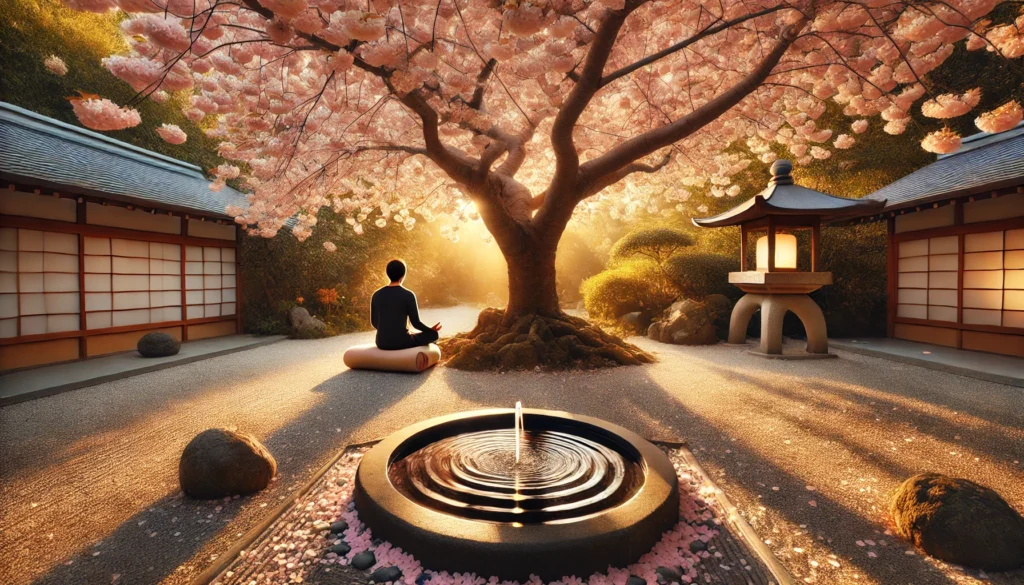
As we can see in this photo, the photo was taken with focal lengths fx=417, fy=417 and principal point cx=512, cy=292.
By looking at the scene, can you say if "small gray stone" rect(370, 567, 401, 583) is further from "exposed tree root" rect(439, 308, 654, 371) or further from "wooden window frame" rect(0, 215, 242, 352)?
"wooden window frame" rect(0, 215, 242, 352)

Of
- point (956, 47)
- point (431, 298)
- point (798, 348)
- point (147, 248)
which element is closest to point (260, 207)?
point (147, 248)

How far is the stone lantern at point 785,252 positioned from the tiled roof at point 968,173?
0.88m

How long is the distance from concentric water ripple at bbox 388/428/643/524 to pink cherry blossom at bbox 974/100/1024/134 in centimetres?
428

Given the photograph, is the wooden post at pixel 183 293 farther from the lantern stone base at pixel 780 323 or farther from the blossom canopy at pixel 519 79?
the lantern stone base at pixel 780 323

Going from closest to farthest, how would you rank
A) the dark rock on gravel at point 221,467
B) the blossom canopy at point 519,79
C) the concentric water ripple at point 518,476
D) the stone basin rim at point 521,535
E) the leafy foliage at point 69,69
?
the stone basin rim at point 521,535, the concentric water ripple at point 518,476, the dark rock on gravel at point 221,467, the blossom canopy at point 519,79, the leafy foliage at point 69,69

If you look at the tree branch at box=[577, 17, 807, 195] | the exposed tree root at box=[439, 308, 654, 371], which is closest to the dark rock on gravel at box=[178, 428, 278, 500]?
the exposed tree root at box=[439, 308, 654, 371]

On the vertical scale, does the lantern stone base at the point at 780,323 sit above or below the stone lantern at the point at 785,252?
below

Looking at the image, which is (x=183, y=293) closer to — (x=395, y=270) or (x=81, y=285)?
(x=81, y=285)

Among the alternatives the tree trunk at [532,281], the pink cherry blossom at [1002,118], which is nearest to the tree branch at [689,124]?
the tree trunk at [532,281]

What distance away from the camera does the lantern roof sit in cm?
598

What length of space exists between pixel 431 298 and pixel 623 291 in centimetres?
1016

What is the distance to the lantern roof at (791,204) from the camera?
598 cm

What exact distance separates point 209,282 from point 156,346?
8.11ft

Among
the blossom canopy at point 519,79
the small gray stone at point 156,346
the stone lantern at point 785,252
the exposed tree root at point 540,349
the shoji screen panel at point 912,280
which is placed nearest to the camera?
the blossom canopy at point 519,79
